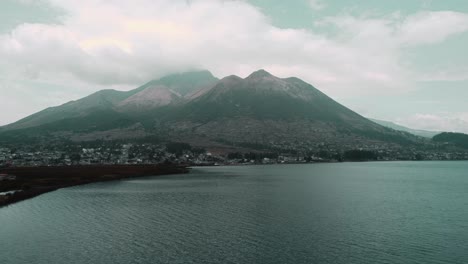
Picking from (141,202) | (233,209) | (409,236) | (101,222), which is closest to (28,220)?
(101,222)

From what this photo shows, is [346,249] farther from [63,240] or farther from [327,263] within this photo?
[63,240]

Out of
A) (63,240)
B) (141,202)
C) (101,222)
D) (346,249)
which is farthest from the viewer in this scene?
(141,202)

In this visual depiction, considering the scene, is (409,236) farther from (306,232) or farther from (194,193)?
(194,193)

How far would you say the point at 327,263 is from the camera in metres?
45.6

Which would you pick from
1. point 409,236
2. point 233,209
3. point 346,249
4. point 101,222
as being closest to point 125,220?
point 101,222

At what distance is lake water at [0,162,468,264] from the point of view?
49000mm

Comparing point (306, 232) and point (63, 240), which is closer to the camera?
point (63, 240)

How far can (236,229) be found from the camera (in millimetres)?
64125

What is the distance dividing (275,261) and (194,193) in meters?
70.2

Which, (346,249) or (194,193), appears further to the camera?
(194,193)

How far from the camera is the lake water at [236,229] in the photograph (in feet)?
161

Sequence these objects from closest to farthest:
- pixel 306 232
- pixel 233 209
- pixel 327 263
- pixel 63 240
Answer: pixel 327 263, pixel 63 240, pixel 306 232, pixel 233 209

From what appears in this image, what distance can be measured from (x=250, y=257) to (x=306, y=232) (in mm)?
16168

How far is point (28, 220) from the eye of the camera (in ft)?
237
